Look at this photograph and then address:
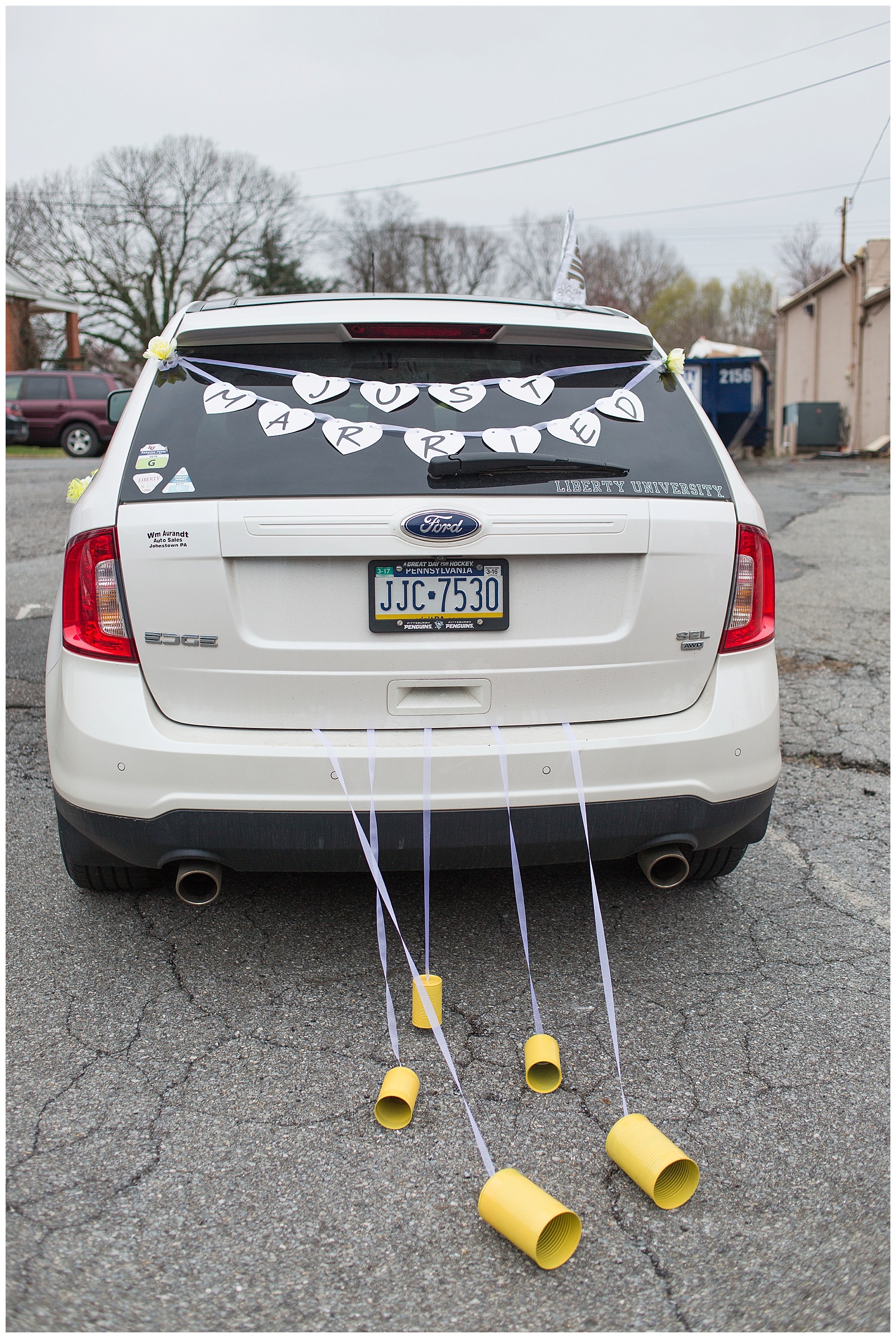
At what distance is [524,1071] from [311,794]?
35.4 inches

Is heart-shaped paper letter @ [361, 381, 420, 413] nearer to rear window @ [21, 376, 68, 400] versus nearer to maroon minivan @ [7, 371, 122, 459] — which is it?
maroon minivan @ [7, 371, 122, 459]

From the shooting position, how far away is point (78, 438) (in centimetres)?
2272

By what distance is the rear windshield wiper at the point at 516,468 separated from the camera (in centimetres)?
261

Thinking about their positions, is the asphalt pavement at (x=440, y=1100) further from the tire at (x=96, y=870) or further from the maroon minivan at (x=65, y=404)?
the maroon minivan at (x=65, y=404)

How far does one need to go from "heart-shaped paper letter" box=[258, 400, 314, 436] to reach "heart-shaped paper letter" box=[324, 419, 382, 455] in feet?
0.21

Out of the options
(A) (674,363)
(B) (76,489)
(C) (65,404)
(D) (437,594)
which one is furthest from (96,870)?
(C) (65,404)

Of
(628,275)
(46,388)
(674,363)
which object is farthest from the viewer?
(628,275)

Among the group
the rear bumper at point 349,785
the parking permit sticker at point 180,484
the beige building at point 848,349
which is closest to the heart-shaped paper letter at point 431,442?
the parking permit sticker at point 180,484

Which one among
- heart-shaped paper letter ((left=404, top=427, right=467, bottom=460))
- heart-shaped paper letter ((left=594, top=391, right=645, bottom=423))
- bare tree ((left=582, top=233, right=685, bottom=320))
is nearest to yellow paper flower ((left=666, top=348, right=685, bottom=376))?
heart-shaped paper letter ((left=594, top=391, right=645, bottom=423))

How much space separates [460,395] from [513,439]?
0.24 m

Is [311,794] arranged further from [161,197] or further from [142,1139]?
[161,197]

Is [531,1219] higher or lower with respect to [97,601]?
lower

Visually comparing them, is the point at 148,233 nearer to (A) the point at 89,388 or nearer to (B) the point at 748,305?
(A) the point at 89,388

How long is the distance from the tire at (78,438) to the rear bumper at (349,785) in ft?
71.4
